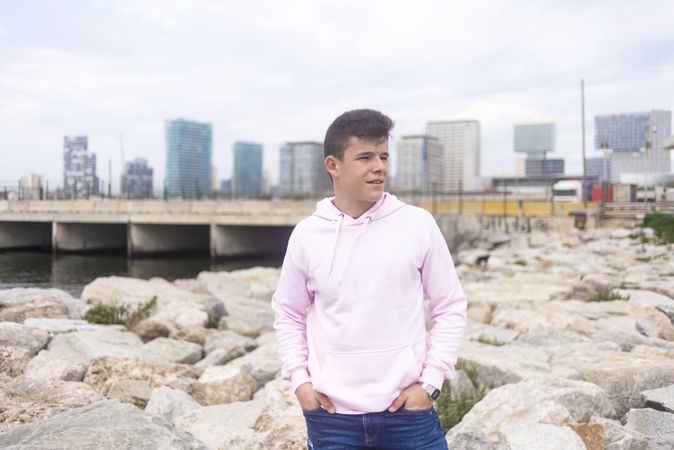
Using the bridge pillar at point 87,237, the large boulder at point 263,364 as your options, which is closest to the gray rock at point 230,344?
the large boulder at point 263,364

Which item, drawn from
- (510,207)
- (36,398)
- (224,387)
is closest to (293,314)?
(36,398)

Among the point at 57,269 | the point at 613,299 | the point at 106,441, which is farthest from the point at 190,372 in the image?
the point at 57,269

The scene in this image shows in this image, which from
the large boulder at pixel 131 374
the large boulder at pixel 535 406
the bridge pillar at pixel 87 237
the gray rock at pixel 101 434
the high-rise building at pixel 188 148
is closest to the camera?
the gray rock at pixel 101 434

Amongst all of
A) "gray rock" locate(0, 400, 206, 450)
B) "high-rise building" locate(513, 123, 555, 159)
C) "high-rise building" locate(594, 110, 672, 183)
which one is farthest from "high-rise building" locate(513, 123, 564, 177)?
"gray rock" locate(0, 400, 206, 450)

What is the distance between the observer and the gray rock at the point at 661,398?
3992 millimetres

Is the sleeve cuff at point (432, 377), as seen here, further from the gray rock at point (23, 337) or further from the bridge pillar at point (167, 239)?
the bridge pillar at point (167, 239)

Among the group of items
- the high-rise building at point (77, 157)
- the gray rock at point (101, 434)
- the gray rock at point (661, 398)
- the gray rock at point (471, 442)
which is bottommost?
the gray rock at point (661, 398)

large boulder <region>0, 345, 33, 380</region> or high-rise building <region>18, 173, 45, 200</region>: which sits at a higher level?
high-rise building <region>18, 173, 45, 200</region>

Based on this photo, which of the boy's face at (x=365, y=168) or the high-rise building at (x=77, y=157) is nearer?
the boy's face at (x=365, y=168)

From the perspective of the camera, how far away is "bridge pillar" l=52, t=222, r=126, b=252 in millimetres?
31781

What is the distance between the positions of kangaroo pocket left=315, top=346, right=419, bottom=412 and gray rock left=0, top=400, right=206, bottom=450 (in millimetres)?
1299

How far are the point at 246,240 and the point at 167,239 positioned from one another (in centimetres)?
456

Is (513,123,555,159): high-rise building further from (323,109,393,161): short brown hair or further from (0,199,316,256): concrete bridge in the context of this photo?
(323,109,393,161): short brown hair

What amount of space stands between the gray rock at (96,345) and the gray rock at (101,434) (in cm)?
269
